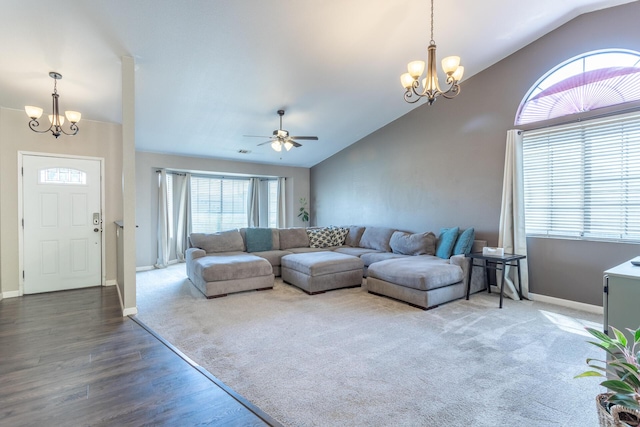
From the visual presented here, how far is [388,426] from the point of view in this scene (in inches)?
68.2

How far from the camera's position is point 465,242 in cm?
466

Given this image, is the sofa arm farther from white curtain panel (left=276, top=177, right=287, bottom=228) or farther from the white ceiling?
white curtain panel (left=276, top=177, right=287, bottom=228)

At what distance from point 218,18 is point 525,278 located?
499 centimetres

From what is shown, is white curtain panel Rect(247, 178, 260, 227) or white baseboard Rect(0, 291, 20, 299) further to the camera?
white curtain panel Rect(247, 178, 260, 227)

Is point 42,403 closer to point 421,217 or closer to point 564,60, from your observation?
point 421,217

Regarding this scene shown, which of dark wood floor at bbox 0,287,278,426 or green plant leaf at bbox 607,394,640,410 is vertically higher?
green plant leaf at bbox 607,394,640,410

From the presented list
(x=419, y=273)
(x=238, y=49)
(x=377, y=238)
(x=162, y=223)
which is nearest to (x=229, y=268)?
(x=419, y=273)

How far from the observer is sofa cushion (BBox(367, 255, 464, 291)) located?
3787 mm

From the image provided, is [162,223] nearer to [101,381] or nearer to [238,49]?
[238,49]

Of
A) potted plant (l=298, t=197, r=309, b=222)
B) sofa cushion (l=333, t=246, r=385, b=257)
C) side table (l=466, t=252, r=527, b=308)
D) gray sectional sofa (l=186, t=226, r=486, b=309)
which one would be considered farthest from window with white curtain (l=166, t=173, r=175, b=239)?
side table (l=466, t=252, r=527, b=308)

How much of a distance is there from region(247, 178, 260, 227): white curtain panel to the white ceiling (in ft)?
9.03

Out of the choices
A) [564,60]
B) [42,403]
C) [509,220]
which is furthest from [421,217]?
[42,403]

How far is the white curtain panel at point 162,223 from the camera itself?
655 centimetres

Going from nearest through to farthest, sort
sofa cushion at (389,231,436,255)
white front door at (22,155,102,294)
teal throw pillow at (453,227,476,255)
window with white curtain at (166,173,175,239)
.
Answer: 1. white front door at (22,155,102,294)
2. teal throw pillow at (453,227,476,255)
3. sofa cushion at (389,231,436,255)
4. window with white curtain at (166,173,175,239)
